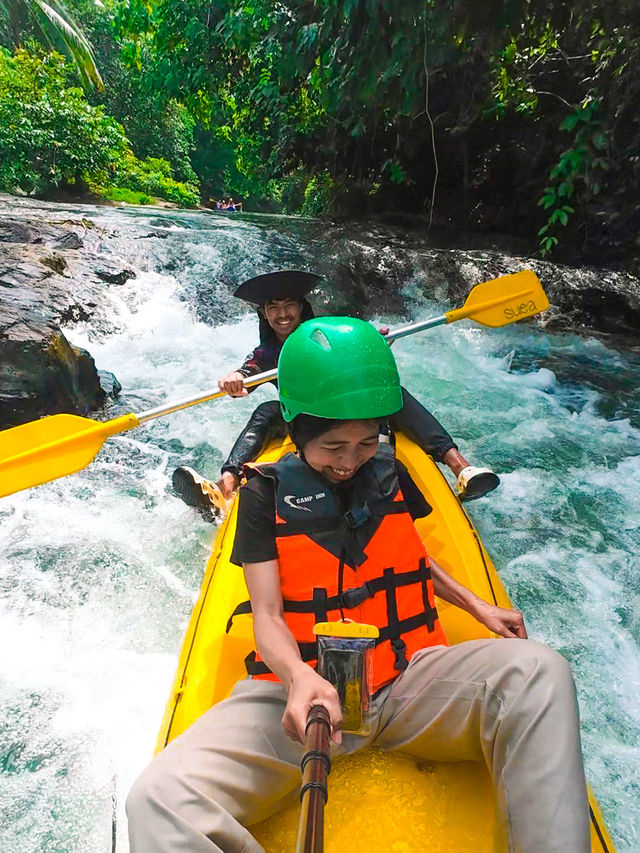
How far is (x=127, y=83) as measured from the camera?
20.2 m

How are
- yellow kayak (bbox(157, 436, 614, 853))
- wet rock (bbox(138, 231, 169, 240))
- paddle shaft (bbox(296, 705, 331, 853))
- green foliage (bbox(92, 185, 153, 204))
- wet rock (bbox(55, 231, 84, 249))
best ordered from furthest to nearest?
green foliage (bbox(92, 185, 153, 204))
wet rock (bbox(138, 231, 169, 240))
wet rock (bbox(55, 231, 84, 249))
yellow kayak (bbox(157, 436, 614, 853))
paddle shaft (bbox(296, 705, 331, 853))

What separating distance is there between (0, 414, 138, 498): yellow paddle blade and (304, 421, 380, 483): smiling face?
1324 millimetres

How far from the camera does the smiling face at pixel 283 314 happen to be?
2848mm

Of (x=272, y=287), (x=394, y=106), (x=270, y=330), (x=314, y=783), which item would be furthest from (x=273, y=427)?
(x=394, y=106)

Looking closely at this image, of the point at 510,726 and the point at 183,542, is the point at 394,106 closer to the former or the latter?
the point at 183,542

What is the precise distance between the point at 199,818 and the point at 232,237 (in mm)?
7173

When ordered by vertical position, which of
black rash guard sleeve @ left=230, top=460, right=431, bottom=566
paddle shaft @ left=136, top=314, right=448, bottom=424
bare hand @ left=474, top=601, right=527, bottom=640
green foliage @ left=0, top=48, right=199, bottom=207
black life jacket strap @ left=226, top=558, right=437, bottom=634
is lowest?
green foliage @ left=0, top=48, right=199, bottom=207

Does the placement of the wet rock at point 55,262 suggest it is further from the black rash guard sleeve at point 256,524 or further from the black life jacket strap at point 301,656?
the black life jacket strap at point 301,656

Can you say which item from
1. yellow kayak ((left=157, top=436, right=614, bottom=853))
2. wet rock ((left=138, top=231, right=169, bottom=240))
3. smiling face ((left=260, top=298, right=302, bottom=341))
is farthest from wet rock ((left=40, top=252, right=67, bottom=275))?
yellow kayak ((left=157, top=436, right=614, bottom=853))

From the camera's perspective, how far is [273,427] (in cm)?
293

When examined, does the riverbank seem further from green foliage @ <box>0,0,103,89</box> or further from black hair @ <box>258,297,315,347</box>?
green foliage @ <box>0,0,103,89</box>

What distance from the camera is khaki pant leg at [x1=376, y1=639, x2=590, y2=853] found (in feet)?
3.12

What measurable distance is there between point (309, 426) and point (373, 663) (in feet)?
1.73

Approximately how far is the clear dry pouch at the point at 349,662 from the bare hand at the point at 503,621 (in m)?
0.43
